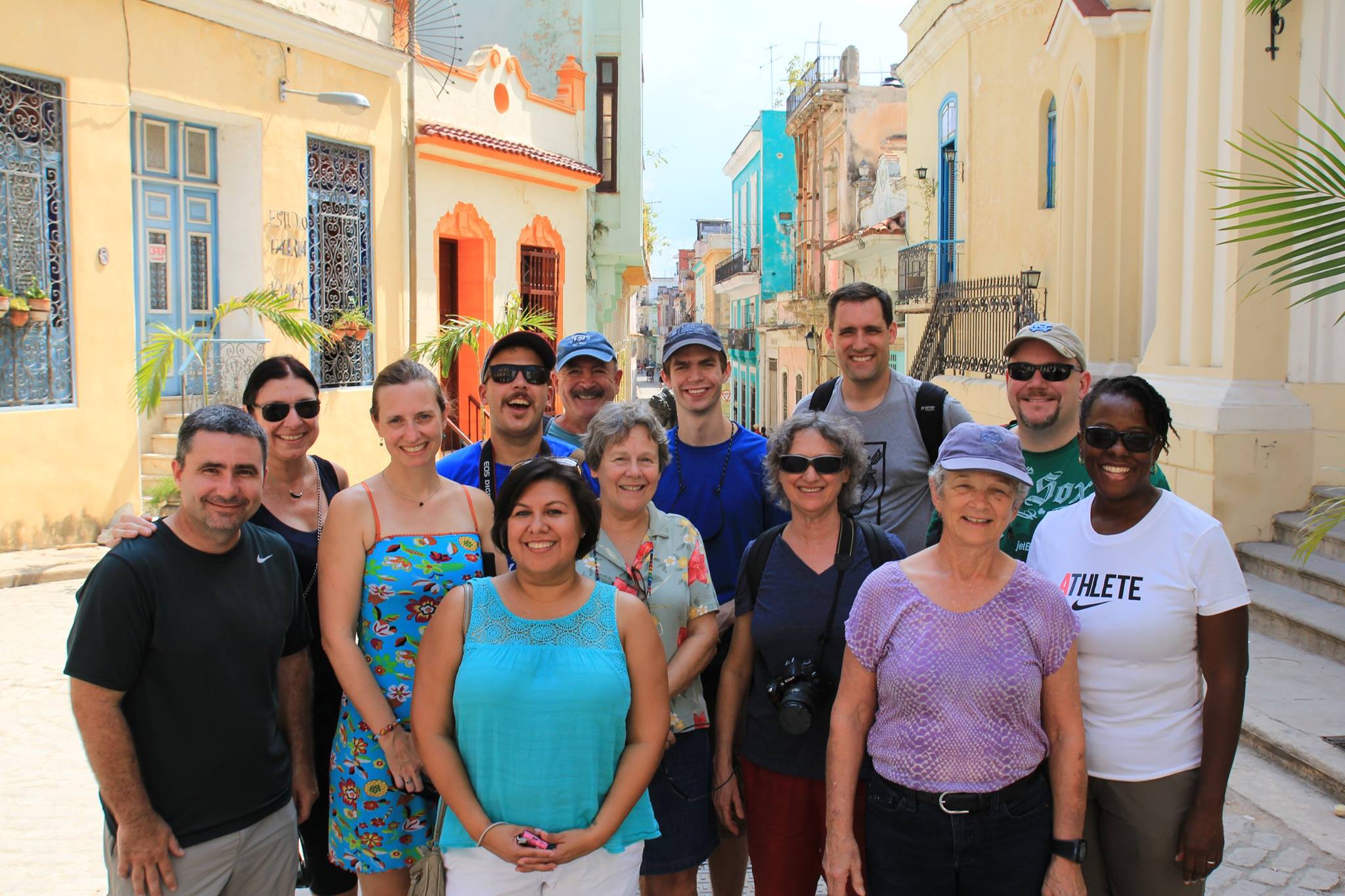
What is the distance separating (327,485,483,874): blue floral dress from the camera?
3246 millimetres

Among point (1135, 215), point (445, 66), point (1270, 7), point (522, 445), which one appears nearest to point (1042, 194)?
point (1135, 215)

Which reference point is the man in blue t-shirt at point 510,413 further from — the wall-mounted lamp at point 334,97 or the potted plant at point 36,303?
the wall-mounted lamp at point 334,97

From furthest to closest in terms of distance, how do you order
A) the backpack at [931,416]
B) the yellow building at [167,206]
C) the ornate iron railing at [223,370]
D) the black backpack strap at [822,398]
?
the ornate iron railing at [223,370]
the yellow building at [167,206]
the black backpack strap at [822,398]
the backpack at [931,416]

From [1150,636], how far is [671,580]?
1339 millimetres

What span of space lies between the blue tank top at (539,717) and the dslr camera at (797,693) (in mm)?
486

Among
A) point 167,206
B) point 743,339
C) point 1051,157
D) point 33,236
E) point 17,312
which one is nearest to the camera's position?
point 17,312

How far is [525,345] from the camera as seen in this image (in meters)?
4.05

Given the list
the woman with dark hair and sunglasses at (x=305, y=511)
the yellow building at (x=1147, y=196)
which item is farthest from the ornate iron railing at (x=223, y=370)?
the woman with dark hair and sunglasses at (x=305, y=511)

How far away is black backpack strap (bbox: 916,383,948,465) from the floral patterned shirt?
3.41ft

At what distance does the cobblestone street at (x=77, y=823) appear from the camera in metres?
4.34

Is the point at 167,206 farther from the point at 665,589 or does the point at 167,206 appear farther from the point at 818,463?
the point at 818,463

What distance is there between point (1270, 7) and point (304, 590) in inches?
305

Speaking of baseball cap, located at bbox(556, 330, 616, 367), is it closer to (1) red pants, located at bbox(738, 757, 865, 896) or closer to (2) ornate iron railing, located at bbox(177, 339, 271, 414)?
(1) red pants, located at bbox(738, 757, 865, 896)

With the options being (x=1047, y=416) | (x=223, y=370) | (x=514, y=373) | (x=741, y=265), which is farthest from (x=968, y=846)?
(x=741, y=265)
